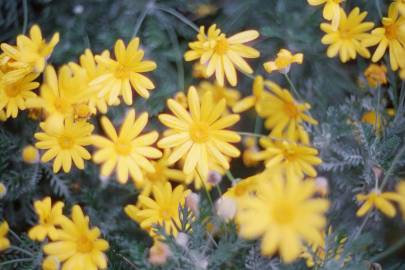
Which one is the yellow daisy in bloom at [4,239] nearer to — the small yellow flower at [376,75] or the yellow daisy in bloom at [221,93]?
the yellow daisy in bloom at [221,93]

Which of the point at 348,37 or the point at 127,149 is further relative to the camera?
the point at 348,37

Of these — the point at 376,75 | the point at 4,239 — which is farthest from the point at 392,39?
the point at 4,239

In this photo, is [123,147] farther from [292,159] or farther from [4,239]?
[292,159]

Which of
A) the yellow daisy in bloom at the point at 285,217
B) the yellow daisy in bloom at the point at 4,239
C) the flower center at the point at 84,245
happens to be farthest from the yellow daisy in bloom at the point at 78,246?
the yellow daisy in bloom at the point at 285,217

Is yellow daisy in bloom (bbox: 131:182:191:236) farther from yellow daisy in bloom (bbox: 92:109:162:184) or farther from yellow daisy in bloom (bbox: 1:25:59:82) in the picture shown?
yellow daisy in bloom (bbox: 1:25:59:82)

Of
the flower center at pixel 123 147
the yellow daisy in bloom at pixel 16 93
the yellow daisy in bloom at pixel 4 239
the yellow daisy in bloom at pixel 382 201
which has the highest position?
the yellow daisy in bloom at pixel 16 93

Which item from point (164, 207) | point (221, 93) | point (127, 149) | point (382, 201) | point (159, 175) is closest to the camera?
point (382, 201)

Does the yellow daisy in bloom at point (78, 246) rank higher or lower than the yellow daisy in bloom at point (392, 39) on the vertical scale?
lower
